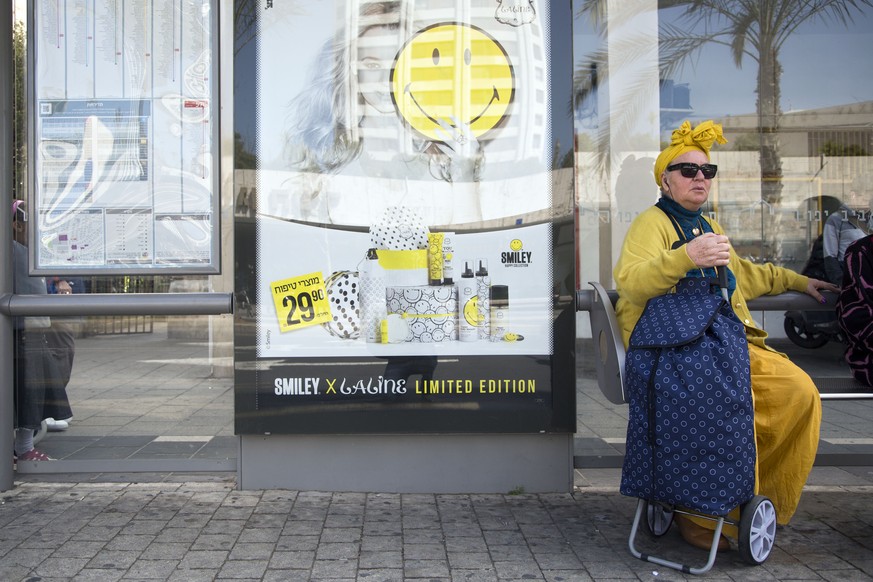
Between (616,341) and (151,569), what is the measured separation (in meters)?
2.29

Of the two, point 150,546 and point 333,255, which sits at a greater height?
point 333,255

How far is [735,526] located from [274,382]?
2.47 metres

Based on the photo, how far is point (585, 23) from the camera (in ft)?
17.4

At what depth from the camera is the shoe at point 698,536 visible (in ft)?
12.6

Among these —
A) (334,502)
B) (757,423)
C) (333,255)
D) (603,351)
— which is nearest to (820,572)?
(757,423)

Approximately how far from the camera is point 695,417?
342 cm

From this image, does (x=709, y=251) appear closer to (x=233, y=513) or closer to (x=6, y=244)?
(x=233, y=513)

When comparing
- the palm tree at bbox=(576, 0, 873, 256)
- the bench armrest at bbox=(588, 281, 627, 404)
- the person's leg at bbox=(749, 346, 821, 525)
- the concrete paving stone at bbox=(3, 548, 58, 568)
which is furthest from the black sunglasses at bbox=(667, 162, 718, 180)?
the concrete paving stone at bbox=(3, 548, 58, 568)

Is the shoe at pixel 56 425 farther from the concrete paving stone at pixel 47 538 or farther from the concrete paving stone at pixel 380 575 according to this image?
the concrete paving stone at pixel 380 575

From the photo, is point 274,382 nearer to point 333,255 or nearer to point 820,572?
point 333,255

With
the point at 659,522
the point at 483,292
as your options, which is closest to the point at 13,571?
the point at 483,292

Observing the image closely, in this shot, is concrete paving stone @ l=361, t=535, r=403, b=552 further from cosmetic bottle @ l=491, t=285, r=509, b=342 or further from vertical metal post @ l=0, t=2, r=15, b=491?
vertical metal post @ l=0, t=2, r=15, b=491

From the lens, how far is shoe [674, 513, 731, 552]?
384 centimetres

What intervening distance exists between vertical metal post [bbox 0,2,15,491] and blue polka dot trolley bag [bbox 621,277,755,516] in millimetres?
3434
